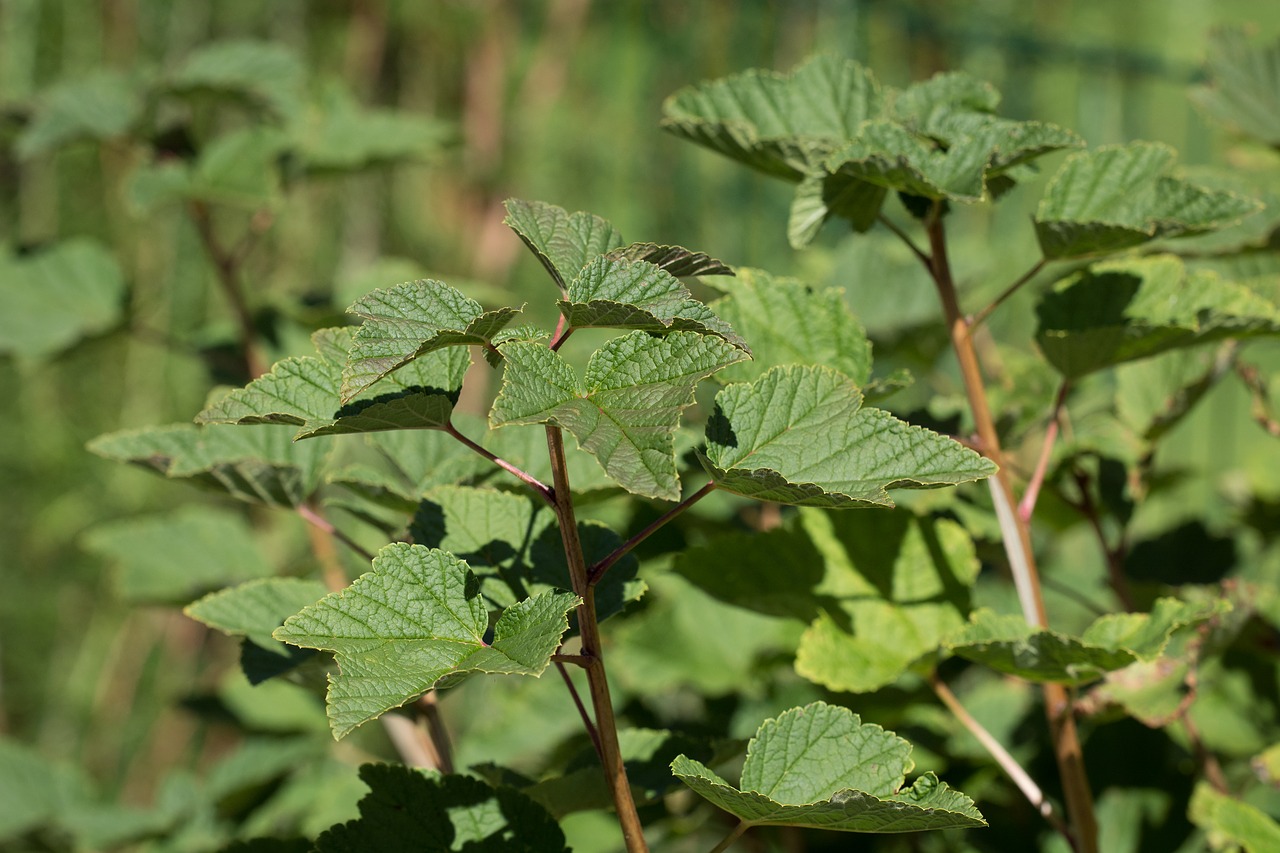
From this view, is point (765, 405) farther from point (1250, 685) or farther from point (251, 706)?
point (251, 706)

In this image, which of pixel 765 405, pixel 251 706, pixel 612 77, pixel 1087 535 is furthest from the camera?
pixel 612 77

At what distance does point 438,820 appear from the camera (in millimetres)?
712

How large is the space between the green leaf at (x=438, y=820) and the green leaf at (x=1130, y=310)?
50cm

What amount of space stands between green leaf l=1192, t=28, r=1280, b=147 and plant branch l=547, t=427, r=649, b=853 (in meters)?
0.94

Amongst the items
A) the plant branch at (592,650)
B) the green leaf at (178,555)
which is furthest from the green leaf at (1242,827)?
the green leaf at (178,555)

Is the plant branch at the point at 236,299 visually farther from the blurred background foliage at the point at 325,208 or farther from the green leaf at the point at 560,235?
the green leaf at the point at 560,235

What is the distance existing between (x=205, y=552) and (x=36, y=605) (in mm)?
1598

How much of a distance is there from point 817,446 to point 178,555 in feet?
2.94

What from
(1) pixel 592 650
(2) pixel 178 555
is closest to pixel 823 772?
(1) pixel 592 650

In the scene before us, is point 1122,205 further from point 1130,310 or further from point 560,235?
point 560,235

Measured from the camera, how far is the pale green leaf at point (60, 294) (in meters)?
1.44

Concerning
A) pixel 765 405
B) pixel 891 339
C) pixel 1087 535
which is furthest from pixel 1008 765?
pixel 1087 535

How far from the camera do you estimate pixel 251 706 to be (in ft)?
5.22

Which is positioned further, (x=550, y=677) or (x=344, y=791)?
(x=550, y=677)
